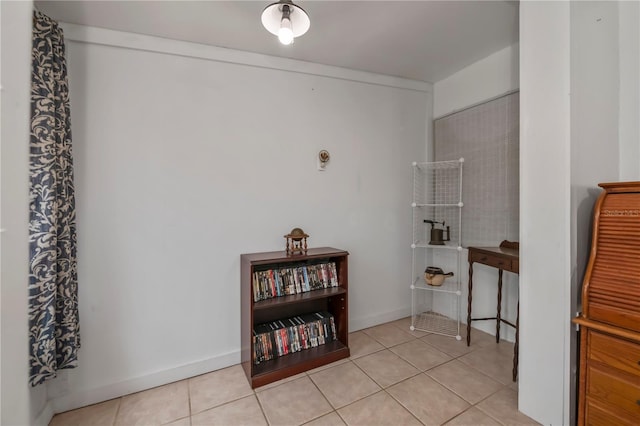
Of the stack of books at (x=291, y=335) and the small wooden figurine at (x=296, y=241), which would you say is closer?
the stack of books at (x=291, y=335)

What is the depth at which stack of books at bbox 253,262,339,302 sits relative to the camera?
6.88 ft

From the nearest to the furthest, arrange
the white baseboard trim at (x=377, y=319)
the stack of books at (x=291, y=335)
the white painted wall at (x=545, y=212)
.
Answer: the white painted wall at (x=545, y=212), the stack of books at (x=291, y=335), the white baseboard trim at (x=377, y=319)

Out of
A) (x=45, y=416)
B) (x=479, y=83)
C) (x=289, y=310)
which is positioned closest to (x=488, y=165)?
(x=479, y=83)

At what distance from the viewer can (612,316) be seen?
1235mm

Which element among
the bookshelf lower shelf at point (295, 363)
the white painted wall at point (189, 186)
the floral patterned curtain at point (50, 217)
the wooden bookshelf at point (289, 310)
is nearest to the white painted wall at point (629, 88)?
the white painted wall at point (189, 186)

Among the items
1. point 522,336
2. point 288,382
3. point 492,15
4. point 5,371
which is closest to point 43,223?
point 5,371

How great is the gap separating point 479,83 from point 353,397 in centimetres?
290

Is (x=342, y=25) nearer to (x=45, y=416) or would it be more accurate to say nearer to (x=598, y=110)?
(x=598, y=110)

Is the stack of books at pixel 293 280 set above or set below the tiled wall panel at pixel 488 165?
below

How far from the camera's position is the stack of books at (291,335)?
6.88 ft

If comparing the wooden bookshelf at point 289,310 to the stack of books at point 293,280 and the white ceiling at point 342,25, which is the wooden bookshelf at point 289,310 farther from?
Answer: the white ceiling at point 342,25

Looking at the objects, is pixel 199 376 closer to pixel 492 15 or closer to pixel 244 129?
pixel 244 129

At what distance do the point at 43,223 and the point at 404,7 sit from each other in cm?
253

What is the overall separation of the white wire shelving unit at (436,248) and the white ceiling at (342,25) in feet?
3.44
